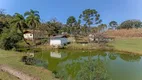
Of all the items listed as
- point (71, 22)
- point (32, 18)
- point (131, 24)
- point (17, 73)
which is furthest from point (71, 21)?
point (17, 73)

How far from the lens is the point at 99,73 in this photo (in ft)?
28.9

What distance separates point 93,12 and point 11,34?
2537 cm

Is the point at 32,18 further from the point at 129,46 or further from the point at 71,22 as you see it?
the point at 71,22

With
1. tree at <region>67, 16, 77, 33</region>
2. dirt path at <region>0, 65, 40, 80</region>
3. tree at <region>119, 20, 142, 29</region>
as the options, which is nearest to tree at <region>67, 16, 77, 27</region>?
tree at <region>67, 16, 77, 33</region>

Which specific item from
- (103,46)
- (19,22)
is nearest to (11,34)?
(19,22)

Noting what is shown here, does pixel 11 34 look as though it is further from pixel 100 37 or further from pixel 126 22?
pixel 126 22

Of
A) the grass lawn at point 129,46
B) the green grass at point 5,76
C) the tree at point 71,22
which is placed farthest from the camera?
the tree at point 71,22

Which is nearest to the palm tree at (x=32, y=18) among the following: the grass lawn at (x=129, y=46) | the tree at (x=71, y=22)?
the grass lawn at (x=129, y=46)

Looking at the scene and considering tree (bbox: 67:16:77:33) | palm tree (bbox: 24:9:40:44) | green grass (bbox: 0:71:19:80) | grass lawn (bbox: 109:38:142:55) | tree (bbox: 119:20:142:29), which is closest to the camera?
green grass (bbox: 0:71:19:80)

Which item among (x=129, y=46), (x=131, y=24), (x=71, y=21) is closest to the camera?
(x=129, y=46)

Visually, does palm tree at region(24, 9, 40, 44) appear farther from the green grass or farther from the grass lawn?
the green grass

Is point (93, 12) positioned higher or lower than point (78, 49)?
higher

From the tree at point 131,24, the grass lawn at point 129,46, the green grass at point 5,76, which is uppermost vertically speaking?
the tree at point 131,24

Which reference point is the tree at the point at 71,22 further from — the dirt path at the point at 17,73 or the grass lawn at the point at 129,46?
the dirt path at the point at 17,73
